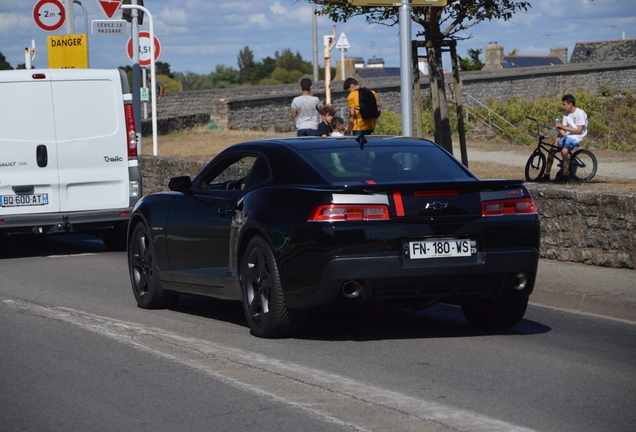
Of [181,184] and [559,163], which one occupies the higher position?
[181,184]

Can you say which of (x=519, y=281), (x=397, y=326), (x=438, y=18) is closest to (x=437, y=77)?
(x=438, y=18)

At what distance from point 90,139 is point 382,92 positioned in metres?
45.4

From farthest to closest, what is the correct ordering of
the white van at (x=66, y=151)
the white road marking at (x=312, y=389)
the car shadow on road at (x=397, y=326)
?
the white van at (x=66, y=151) < the car shadow on road at (x=397, y=326) < the white road marking at (x=312, y=389)

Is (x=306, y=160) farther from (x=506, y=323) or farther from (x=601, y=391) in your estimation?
(x=601, y=391)

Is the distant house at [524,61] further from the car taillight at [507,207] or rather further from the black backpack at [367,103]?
the car taillight at [507,207]

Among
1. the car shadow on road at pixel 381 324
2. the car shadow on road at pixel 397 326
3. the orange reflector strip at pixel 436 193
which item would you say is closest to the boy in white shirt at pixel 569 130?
the car shadow on road at pixel 381 324

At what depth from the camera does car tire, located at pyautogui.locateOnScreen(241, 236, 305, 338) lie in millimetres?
7707

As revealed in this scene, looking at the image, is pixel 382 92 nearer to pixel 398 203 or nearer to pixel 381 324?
pixel 381 324

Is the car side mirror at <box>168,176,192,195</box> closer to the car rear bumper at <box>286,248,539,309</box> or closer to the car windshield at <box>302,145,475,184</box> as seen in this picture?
the car windshield at <box>302,145,475,184</box>

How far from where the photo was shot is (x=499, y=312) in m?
8.29

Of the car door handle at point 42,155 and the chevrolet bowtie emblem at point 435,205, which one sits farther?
the car door handle at point 42,155

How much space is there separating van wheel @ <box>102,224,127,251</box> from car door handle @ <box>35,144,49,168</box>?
1586mm

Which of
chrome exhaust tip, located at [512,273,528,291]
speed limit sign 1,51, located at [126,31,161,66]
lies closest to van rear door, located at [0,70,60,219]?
chrome exhaust tip, located at [512,273,528,291]

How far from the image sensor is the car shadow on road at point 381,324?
26.9 feet
